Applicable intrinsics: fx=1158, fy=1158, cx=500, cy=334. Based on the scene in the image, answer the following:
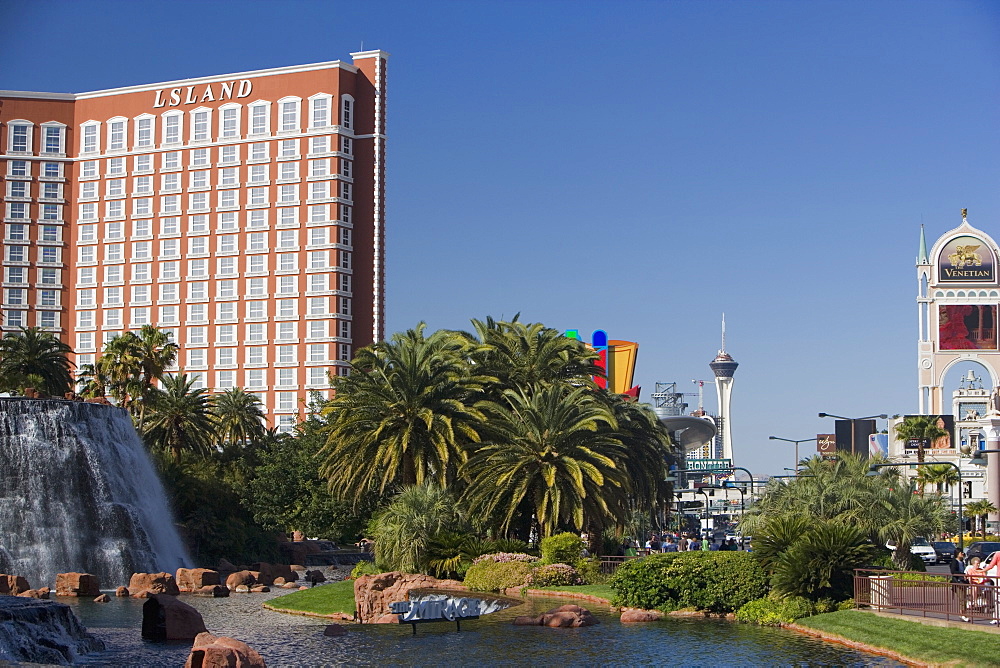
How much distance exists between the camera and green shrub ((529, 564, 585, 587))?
3838 cm

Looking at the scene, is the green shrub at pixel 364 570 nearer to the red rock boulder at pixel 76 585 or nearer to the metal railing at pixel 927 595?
the red rock boulder at pixel 76 585

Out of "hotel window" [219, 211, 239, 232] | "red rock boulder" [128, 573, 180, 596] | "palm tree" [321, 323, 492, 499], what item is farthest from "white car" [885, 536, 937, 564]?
"hotel window" [219, 211, 239, 232]

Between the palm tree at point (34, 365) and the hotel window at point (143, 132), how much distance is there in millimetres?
45387

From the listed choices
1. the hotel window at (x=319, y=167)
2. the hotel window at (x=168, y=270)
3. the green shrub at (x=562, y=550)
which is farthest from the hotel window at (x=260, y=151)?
the green shrub at (x=562, y=550)

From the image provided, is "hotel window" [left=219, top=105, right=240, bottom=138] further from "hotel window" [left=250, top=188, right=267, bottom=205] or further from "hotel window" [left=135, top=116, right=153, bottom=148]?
"hotel window" [left=135, top=116, right=153, bottom=148]

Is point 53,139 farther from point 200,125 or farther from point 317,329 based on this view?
point 317,329

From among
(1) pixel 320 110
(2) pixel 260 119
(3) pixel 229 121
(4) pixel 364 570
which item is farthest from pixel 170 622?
(3) pixel 229 121

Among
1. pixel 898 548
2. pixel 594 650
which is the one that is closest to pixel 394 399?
pixel 898 548

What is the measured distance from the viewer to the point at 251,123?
373 ft

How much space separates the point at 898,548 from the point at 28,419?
3521 centimetres

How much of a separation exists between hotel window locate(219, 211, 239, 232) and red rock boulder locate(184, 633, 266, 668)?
96.9 metres

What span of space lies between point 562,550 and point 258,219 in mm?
79193

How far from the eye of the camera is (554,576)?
38656 millimetres

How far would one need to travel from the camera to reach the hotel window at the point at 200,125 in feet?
378
